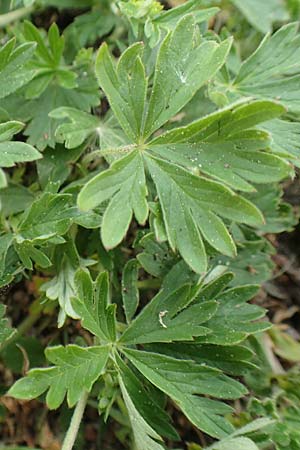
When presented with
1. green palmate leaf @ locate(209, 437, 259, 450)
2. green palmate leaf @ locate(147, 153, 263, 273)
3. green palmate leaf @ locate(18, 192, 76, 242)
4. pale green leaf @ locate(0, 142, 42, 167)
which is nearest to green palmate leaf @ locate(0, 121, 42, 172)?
pale green leaf @ locate(0, 142, 42, 167)

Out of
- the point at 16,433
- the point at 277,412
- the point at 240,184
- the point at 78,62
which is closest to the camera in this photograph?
the point at 240,184

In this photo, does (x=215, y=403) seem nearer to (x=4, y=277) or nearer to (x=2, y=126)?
(x=4, y=277)

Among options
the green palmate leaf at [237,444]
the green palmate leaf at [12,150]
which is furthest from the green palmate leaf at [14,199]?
the green palmate leaf at [237,444]

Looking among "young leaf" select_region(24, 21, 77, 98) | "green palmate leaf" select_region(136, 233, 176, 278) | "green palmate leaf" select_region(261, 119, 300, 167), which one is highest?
"young leaf" select_region(24, 21, 77, 98)

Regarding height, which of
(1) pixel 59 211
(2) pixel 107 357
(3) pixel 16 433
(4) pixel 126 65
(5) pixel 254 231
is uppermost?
(4) pixel 126 65

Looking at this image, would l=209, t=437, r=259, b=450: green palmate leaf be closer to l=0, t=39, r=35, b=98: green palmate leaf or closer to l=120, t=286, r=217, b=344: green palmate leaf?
l=120, t=286, r=217, b=344: green palmate leaf

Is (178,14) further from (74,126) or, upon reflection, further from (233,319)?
(233,319)

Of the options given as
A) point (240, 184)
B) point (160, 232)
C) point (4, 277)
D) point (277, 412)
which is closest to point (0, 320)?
point (4, 277)

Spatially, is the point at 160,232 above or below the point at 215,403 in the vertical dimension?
above
